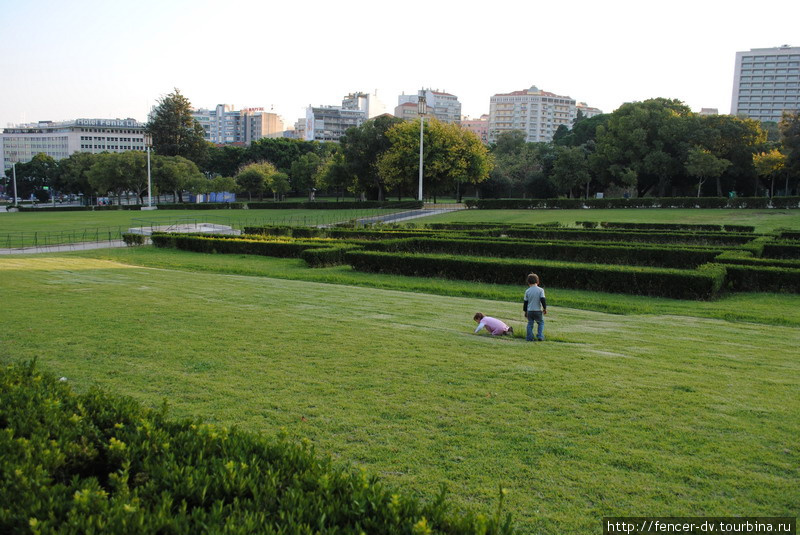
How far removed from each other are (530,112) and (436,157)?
10493 cm

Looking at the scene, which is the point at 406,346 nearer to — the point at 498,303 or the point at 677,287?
the point at 498,303

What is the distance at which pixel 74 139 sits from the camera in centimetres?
14388

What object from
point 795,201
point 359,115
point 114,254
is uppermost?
point 359,115

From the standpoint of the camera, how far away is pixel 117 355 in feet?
24.4

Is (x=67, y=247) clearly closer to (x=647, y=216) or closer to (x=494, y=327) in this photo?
(x=494, y=327)

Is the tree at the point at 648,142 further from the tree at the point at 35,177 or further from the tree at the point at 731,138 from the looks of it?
the tree at the point at 35,177

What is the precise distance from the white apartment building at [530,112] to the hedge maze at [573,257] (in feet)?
433

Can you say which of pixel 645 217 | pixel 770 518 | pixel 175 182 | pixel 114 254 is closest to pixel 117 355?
pixel 770 518

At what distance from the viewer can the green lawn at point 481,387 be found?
14.0ft

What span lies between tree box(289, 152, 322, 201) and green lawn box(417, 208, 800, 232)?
34.6 meters

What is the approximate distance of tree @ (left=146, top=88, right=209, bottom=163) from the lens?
90125 mm

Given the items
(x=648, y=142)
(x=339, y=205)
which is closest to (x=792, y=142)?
(x=648, y=142)

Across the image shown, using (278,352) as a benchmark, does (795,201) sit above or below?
above

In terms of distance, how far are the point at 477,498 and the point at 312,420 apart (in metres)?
1.92
